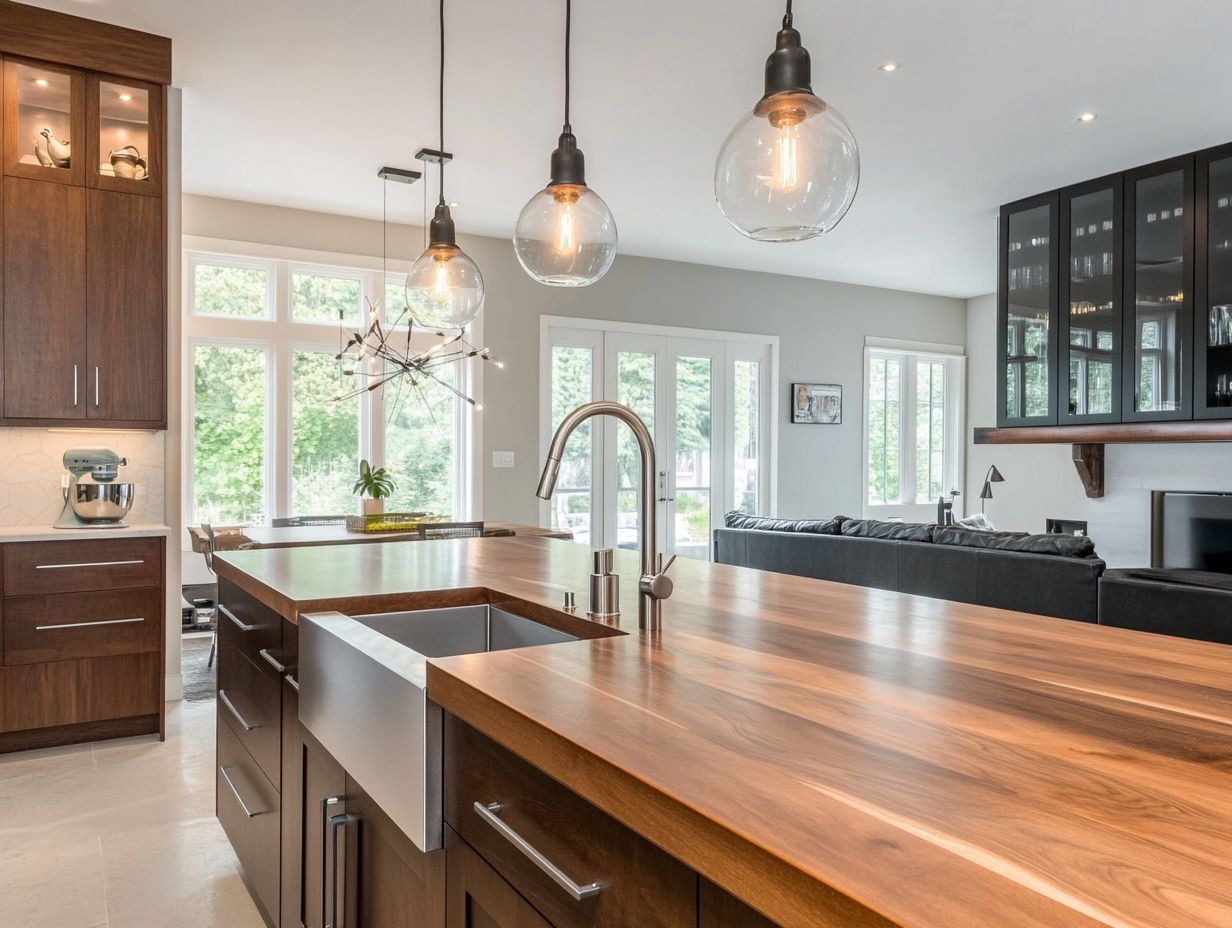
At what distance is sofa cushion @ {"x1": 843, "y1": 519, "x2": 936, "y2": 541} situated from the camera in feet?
14.1

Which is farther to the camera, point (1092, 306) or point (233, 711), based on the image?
point (1092, 306)

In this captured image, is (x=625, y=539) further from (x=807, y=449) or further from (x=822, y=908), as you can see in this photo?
(x=822, y=908)

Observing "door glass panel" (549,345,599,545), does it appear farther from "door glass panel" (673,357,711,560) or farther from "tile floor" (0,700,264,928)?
"tile floor" (0,700,264,928)

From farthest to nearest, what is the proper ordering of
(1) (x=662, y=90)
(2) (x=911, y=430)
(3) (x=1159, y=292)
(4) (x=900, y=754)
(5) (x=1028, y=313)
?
(2) (x=911, y=430), (5) (x=1028, y=313), (3) (x=1159, y=292), (1) (x=662, y=90), (4) (x=900, y=754)

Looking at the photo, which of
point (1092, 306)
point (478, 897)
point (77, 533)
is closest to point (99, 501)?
point (77, 533)

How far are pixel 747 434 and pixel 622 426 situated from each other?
128cm

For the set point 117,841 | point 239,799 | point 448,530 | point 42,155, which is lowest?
point 117,841

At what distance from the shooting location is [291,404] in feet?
19.6

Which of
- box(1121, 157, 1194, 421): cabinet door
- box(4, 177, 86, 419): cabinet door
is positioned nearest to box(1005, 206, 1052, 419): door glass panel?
box(1121, 157, 1194, 421): cabinet door

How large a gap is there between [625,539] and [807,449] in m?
2.02

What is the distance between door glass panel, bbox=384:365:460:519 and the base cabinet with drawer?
8.78 ft

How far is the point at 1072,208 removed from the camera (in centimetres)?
525

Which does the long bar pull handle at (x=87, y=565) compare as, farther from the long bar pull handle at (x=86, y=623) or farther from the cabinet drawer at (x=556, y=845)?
the cabinet drawer at (x=556, y=845)

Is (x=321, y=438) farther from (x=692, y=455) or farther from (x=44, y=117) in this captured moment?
(x=692, y=455)
